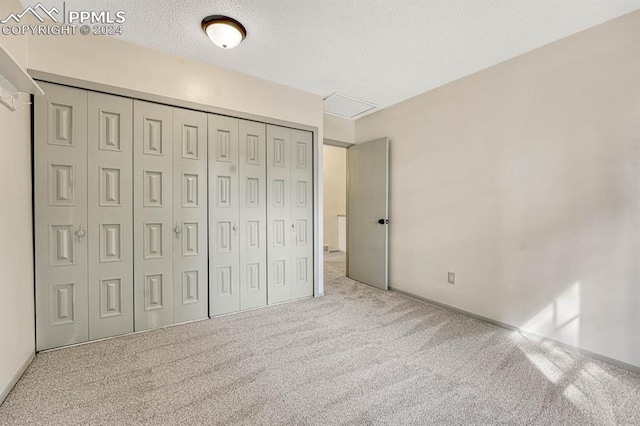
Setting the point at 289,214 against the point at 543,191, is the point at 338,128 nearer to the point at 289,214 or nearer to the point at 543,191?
the point at 289,214

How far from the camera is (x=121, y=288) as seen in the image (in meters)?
2.35

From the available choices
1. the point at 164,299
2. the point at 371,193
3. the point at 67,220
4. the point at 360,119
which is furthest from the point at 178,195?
the point at 360,119

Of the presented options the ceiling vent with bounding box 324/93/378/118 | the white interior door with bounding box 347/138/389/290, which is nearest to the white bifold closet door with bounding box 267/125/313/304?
the ceiling vent with bounding box 324/93/378/118

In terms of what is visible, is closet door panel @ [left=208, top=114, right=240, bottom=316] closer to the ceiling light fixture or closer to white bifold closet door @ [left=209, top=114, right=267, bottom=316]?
white bifold closet door @ [left=209, top=114, right=267, bottom=316]

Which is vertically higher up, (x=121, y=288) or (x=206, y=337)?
(x=121, y=288)

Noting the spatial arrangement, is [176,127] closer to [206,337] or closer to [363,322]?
[206,337]

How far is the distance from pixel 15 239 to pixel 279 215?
2072 mm

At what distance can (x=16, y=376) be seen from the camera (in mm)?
1728

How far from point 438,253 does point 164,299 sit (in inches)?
114

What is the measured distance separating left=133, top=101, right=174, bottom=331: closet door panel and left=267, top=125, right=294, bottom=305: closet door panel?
3.27 ft

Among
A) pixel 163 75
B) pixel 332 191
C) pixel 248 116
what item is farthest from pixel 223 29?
pixel 332 191

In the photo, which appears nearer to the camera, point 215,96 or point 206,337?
point 206,337

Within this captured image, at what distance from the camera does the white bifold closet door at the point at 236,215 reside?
9.13 ft

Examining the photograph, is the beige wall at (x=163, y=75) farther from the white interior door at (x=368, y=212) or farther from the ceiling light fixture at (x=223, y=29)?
the white interior door at (x=368, y=212)
